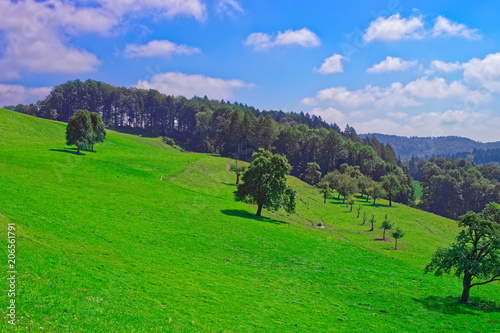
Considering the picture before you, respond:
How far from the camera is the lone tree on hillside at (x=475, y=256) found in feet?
99.4

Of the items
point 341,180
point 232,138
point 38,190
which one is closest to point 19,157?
point 38,190

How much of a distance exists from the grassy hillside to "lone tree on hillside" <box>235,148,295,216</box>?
5.17 metres

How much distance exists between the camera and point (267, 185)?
2458 inches

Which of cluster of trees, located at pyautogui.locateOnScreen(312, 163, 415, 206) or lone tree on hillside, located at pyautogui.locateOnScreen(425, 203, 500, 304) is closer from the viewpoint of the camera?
lone tree on hillside, located at pyautogui.locateOnScreen(425, 203, 500, 304)

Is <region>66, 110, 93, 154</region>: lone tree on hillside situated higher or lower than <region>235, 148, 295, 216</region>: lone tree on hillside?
higher

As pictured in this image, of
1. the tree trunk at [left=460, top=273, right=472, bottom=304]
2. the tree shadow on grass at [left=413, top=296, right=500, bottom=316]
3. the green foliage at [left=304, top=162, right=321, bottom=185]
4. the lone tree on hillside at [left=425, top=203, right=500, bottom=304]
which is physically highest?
the green foliage at [left=304, top=162, right=321, bottom=185]

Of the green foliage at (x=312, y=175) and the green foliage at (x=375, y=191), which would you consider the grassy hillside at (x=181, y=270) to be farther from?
the green foliage at (x=312, y=175)

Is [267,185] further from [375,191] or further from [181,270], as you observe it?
[375,191]

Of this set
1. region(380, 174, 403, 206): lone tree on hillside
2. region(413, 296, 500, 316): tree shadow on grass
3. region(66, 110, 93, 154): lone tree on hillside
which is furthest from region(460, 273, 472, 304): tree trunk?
region(380, 174, 403, 206): lone tree on hillside

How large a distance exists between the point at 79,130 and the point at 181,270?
7322cm

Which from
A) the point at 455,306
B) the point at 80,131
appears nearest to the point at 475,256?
the point at 455,306

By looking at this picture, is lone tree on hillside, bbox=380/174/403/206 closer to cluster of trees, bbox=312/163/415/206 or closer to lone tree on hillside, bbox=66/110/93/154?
cluster of trees, bbox=312/163/415/206

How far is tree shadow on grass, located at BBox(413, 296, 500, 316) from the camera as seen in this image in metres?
29.6

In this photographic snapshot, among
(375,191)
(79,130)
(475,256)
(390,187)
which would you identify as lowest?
(475,256)
